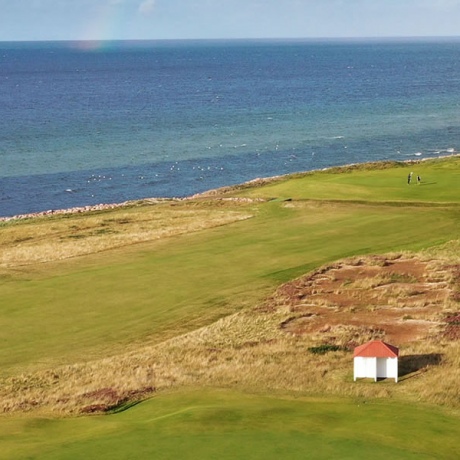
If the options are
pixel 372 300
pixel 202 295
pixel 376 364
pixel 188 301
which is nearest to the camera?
pixel 376 364

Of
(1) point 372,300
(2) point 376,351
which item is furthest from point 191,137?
(2) point 376,351

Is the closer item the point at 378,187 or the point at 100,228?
the point at 100,228

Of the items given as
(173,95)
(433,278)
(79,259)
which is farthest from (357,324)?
(173,95)

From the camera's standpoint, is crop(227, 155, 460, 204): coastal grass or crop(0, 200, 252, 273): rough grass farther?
crop(227, 155, 460, 204): coastal grass

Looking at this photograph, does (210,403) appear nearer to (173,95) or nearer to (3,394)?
(3,394)

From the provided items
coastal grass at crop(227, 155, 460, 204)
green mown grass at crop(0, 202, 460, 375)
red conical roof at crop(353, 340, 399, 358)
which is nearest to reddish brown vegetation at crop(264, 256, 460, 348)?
green mown grass at crop(0, 202, 460, 375)

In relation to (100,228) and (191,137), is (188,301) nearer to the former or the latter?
(100,228)

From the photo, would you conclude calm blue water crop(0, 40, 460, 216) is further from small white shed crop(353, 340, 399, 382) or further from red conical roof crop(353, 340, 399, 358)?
small white shed crop(353, 340, 399, 382)
